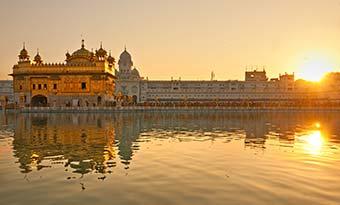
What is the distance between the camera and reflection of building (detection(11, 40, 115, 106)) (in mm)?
56188

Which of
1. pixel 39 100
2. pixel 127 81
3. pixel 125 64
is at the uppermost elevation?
pixel 125 64

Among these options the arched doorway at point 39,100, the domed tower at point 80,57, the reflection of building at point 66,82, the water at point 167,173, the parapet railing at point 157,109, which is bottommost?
the water at point 167,173

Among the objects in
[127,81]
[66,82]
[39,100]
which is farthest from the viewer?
[127,81]

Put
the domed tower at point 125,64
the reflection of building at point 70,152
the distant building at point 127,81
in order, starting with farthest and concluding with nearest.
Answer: the domed tower at point 125,64, the distant building at point 127,81, the reflection of building at point 70,152

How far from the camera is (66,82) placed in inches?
2229

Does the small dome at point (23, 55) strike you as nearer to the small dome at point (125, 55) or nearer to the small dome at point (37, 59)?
the small dome at point (37, 59)

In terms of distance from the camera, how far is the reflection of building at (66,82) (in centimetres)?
5619

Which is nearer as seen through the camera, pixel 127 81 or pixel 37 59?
pixel 37 59

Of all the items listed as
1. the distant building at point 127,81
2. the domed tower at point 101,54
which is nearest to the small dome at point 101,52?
the domed tower at point 101,54

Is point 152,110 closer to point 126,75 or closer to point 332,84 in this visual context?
point 126,75

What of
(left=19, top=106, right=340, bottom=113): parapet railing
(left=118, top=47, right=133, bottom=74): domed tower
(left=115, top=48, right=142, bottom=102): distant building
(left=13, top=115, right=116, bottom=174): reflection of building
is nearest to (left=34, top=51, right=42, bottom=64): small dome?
(left=19, top=106, right=340, bottom=113): parapet railing

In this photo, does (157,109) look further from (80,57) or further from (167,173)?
(167,173)

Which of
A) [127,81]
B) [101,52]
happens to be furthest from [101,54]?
[127,81]

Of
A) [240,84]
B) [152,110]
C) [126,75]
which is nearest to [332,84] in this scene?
[240,84]
